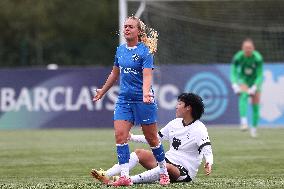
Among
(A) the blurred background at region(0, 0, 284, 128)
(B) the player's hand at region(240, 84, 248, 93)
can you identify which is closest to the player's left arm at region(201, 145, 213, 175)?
(B) the player's hand at region(240, 84, 248, 93)

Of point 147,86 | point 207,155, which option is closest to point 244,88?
point 207,155

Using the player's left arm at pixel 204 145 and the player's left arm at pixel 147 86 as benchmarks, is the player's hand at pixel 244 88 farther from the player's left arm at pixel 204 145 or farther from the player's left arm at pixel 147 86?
the player's left arm at pixel 147 86

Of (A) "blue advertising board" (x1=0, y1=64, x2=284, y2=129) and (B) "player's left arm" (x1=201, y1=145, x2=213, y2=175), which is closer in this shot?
(B) "player's left arm" (x1=201, y1=145, x2=213, y2=175)

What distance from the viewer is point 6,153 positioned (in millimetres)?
17672

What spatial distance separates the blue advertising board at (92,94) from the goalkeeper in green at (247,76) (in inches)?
130

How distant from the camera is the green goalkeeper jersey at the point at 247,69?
22.9 meters

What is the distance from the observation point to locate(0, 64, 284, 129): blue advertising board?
26.2 meters

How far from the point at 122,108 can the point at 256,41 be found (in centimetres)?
1925

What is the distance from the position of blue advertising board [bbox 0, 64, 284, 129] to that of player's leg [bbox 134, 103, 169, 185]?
14.7 metres

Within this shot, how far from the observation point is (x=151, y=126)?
11312mm

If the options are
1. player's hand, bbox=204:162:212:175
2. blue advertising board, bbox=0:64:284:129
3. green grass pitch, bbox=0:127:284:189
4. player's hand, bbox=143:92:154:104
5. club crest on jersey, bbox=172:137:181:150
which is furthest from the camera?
blue advertising board, bbox=0:64:284:129

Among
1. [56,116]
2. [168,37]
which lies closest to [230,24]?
[168,37]

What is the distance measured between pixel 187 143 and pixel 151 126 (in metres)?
0.46

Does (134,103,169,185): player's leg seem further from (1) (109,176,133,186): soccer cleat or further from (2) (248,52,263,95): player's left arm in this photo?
(2) (248,52,263,95): player's left arm
